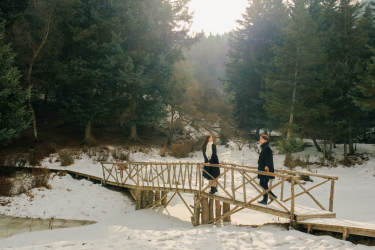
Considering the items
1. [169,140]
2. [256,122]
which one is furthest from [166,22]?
[256,122]

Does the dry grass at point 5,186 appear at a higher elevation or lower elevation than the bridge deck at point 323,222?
lower

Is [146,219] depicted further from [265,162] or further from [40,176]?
[40,176]

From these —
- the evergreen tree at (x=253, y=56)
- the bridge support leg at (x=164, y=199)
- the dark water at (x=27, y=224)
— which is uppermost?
the evergreen tree at (x=253, y=56)

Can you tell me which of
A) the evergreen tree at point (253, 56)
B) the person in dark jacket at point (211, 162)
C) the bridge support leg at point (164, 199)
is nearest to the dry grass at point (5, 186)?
the bridge support leg at point (164, 199)

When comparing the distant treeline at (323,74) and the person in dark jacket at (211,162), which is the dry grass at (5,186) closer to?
the person in dark jacket at (211,162)

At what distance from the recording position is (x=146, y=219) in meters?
11.3

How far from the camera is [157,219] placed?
11359 mm

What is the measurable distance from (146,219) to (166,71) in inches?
608

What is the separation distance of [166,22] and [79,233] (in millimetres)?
22319

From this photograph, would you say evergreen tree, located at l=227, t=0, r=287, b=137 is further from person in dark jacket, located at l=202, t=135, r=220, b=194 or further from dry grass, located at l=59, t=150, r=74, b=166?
person in dark jacket, located at l=202, t=135, r=220, b=194

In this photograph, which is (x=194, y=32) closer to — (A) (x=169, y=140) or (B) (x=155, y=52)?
(B) (x=155, y=52)

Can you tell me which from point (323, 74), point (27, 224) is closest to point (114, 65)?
point (27, 224)

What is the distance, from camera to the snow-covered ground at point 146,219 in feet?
20.0

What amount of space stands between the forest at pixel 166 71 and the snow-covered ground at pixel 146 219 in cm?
396
